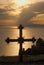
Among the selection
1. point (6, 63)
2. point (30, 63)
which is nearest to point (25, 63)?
point (30, 63)

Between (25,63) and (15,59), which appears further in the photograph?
(15,59)

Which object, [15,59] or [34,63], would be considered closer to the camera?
[34,63]

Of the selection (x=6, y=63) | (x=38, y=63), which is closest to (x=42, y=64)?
(x=38, y=63)

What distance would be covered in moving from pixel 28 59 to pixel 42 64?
727 millimetres

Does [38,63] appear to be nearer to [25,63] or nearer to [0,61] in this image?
[25,63]

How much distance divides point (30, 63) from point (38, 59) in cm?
51

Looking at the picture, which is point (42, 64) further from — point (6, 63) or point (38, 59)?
point (6, 63)

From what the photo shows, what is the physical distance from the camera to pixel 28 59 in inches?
397

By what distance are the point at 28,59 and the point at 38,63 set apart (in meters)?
0.52

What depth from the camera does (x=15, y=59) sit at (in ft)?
34.7

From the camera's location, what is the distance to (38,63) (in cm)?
980

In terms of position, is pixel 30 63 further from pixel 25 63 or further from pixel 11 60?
pixel 11 60

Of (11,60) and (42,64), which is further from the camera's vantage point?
(11,60)

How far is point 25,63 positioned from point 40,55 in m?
0.83
